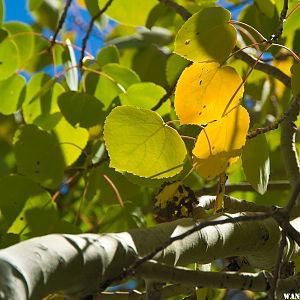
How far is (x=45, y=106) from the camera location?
49.9 inches

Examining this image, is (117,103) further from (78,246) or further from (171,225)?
(78,246)

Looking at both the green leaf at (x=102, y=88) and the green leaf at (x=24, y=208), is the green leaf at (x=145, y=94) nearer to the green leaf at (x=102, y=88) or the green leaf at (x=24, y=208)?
the green leaf at (x=102, y=88)

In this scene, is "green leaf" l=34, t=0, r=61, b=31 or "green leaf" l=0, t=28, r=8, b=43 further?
"green leaf" l=34, t=0, r=61, b=31

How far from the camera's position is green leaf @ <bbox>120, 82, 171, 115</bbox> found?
1194 mm

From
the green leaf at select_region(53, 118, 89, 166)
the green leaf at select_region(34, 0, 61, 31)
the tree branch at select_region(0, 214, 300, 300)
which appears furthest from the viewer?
the green leaf at select_region(34, 0, 61, 31)

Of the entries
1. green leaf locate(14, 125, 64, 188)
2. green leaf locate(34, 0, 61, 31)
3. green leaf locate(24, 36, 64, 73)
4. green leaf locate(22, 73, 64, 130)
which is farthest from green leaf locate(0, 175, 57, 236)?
green leaf locate(34, 0, 61, 31)

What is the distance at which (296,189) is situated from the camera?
65 cm

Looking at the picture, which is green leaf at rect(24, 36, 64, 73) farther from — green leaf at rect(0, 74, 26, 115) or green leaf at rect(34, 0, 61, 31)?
green leaf at rect(0, 74, 26, 115)

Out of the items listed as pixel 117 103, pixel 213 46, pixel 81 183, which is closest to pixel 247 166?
pixel 213 46

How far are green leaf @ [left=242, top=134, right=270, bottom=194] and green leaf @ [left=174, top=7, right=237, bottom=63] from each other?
0.40 feet

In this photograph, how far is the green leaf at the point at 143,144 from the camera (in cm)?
87

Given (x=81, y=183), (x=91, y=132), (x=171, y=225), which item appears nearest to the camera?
(x=171, y=225)

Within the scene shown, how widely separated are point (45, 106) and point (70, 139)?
7cm

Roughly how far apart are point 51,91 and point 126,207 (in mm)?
238
